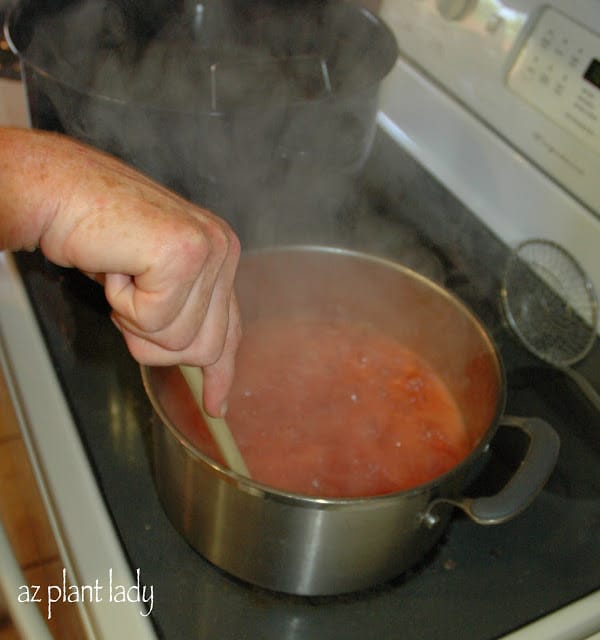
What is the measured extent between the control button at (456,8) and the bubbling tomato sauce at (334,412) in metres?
0.35

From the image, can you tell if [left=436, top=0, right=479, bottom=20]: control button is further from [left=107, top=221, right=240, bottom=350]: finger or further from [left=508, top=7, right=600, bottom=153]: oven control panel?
[left=107, top=221, right=240, bottom=350]: finger

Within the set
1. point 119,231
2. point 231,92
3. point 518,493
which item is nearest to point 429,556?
point 518,493

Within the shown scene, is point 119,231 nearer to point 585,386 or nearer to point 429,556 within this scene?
point 429,556

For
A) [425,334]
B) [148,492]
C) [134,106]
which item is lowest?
[148,492]

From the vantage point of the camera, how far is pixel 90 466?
58 cm

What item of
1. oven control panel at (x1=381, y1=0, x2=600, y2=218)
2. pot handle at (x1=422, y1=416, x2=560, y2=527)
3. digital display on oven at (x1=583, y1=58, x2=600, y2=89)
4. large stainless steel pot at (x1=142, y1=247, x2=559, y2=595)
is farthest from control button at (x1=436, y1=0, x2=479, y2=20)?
pot handle at (x1=422, y1=416, x2=560, y2=527)

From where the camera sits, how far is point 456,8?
77cm

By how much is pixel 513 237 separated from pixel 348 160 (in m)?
0.21

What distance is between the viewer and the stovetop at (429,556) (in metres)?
0.52

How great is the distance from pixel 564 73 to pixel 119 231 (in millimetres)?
504

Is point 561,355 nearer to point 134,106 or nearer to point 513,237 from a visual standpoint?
point 513,237

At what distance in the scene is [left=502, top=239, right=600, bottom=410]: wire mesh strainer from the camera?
732 mm

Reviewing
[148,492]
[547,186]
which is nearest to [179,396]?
[148,492]

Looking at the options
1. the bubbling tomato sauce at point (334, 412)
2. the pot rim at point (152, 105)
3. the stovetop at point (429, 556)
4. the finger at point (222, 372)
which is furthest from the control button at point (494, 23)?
the finger at point (222, 372)
